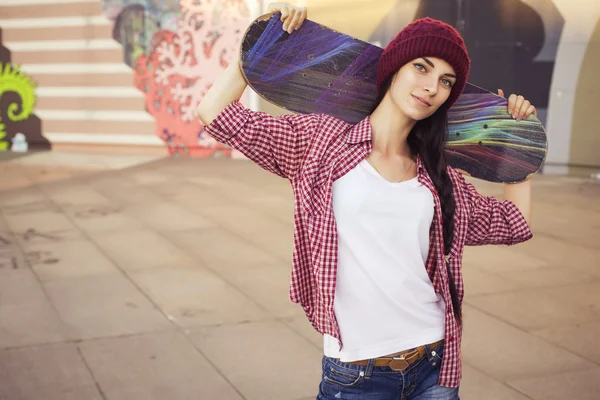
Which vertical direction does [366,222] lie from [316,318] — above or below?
above

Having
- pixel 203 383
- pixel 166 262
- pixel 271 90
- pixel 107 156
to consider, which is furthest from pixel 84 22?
pixel 271 90

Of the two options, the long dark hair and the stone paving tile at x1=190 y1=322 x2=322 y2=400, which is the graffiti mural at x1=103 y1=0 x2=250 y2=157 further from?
the long dark hair

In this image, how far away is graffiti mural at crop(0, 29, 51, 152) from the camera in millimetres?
14320

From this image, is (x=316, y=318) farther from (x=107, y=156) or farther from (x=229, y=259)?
(x=107, y=156)

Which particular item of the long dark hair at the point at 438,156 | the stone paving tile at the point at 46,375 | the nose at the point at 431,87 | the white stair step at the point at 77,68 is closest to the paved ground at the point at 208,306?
the stone paving tile at the point at 46,375

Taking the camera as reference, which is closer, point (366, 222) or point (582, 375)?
point (366, 222)

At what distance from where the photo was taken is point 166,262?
6.58m

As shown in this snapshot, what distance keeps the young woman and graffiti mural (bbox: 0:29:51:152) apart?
1292cm

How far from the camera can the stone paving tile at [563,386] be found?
409 cm

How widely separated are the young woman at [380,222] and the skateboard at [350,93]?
0.44 ft

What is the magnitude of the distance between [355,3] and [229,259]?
6908 millimetres

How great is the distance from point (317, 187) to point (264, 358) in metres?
2.53

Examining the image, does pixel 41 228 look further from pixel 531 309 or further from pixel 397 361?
pixel 397 361

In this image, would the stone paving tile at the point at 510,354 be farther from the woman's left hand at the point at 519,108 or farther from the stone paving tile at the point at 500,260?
the woman's left hand at the point at 519,108
